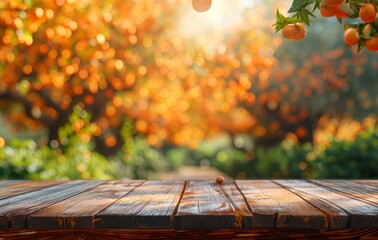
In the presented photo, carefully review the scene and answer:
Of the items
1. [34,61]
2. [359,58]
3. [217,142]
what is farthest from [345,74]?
[217,142]

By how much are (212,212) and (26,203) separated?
869 mm

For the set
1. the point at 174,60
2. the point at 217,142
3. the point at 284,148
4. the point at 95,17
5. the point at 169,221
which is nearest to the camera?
the point at 169,221

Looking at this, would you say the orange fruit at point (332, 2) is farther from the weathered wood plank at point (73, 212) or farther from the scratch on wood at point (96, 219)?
the scratch on wood at point (96, 219)

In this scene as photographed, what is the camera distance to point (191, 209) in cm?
203

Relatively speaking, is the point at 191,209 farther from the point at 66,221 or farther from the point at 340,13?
the point at 340,13

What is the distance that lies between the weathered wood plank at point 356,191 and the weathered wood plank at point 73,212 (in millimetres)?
1135

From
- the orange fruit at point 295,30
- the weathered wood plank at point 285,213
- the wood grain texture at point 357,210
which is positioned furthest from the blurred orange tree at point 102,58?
the wood grain texture at point 357,210

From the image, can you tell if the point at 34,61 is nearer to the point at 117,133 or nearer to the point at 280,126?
the point at 117,133

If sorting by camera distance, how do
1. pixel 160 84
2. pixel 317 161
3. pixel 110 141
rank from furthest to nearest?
pixel 110 141
pixel 160 84
pixel 317 161

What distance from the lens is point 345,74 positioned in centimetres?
1483

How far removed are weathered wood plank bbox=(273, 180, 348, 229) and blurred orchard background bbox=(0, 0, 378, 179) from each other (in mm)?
3461

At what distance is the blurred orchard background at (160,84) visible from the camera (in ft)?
24.6

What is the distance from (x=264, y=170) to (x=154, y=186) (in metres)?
11.8

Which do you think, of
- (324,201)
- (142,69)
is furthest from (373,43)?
(142,69)
